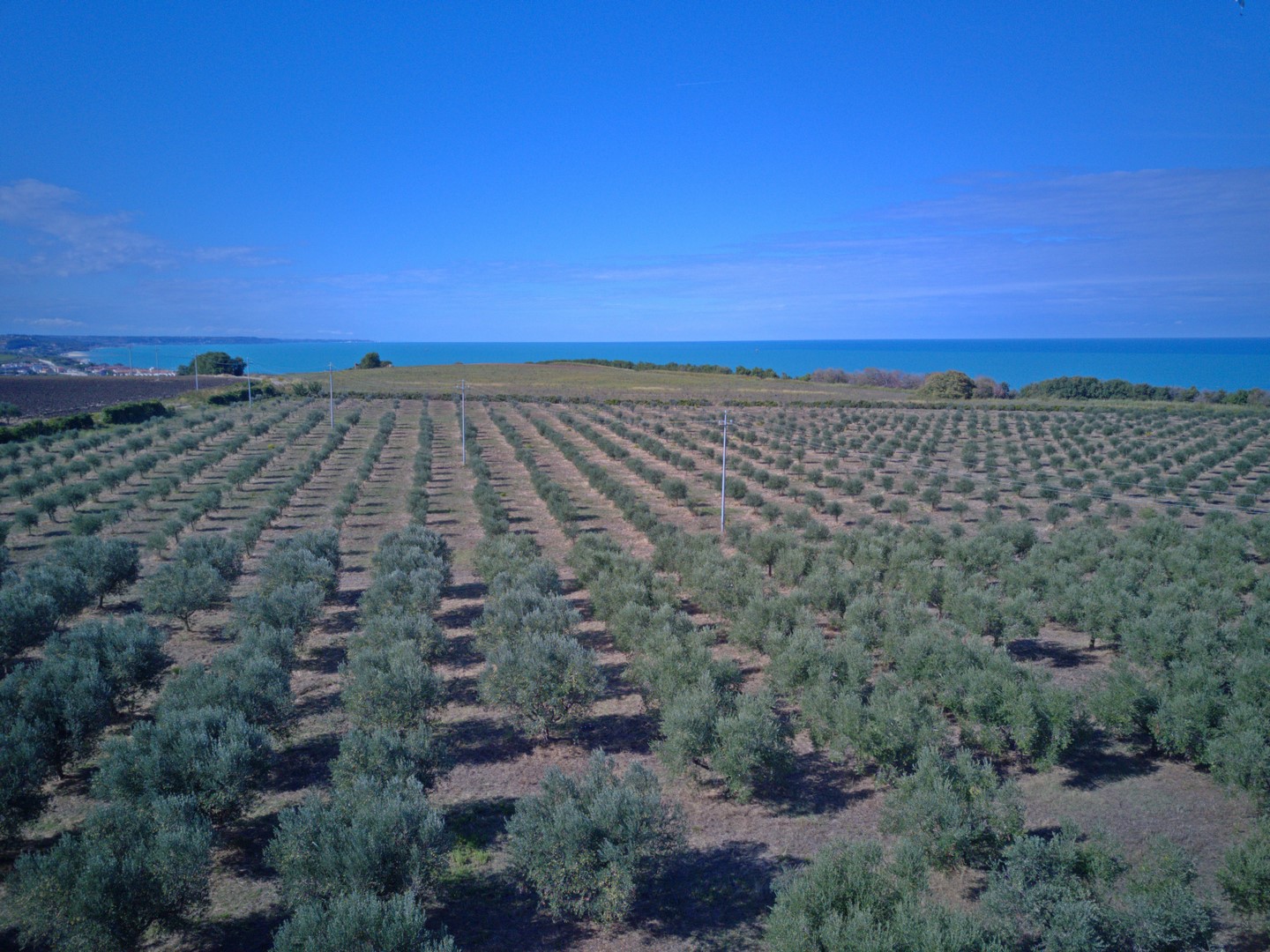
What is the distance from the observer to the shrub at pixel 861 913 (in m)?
5.64

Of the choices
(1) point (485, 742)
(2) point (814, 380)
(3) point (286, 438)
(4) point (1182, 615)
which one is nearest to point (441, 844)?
(1) point (485, 742)

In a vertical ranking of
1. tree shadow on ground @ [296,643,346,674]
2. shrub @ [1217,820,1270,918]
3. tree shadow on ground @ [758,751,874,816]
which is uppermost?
shrub @ [1217,820,1270,918]

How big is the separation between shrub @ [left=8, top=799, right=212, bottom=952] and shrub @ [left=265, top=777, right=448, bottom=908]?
741 mm

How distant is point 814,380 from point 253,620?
310 ft

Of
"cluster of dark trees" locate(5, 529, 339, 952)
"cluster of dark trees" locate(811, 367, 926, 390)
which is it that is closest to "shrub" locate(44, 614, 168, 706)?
"cluster of dark trees" locate(5, 529, 339, 952)

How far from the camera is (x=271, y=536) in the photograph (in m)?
21.9

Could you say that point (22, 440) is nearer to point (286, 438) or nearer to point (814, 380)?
point (286, 438)

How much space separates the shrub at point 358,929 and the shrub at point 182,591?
10.3 m

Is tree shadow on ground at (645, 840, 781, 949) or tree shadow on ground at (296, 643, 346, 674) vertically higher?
tree shadow on ground at (296, 643, 346, 674)

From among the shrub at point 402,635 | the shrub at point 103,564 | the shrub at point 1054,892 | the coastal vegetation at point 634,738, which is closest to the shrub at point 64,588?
the coastal vegetation at point 634,738

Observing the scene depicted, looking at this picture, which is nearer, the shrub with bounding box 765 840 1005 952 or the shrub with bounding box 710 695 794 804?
the shrub with bounding box 765 840 1005 952

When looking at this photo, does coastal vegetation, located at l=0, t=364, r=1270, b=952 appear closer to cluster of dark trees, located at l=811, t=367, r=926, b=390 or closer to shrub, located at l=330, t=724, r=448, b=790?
shrub, located at l=330, t=724, r=448, b=790

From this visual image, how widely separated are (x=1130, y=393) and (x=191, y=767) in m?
92.1

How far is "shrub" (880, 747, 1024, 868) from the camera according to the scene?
747cm
